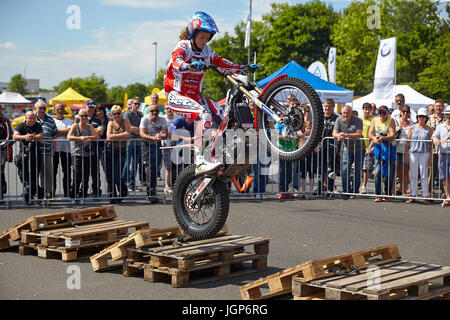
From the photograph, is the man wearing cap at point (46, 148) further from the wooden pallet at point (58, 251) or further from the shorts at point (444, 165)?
the shorts at point (444, 165)

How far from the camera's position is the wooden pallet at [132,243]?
23.7ft

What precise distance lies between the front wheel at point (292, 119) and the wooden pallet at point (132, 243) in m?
2.14

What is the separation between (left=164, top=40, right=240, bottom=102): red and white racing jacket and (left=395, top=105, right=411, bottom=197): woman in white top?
7782 millimetres

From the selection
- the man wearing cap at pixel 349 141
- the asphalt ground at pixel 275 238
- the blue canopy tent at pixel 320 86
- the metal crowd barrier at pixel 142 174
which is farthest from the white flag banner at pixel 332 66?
the asphalt ground at pixel 275 238

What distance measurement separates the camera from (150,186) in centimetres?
1289

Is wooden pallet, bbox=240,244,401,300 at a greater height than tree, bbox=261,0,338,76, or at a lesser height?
lesser

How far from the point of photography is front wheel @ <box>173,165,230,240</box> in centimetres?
641

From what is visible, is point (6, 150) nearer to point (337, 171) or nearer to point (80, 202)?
point (80, 202)

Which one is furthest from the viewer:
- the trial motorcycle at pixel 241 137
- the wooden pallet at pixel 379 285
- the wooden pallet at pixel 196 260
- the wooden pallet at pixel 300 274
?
the wooden pallet at pixel 196 260

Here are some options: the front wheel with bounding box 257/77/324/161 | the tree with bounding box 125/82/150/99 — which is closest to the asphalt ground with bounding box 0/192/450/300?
the front wheel with bounding box 257/77/324/161

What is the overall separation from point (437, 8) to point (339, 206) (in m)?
49.3

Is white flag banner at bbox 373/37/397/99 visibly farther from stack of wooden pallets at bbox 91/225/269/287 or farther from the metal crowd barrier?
stack of wooden pallets at bbox 91/225/269/287

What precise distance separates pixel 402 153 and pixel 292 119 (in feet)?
28.0

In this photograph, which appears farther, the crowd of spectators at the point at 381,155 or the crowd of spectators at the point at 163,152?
the crowd of spectators at the point at 381,155
